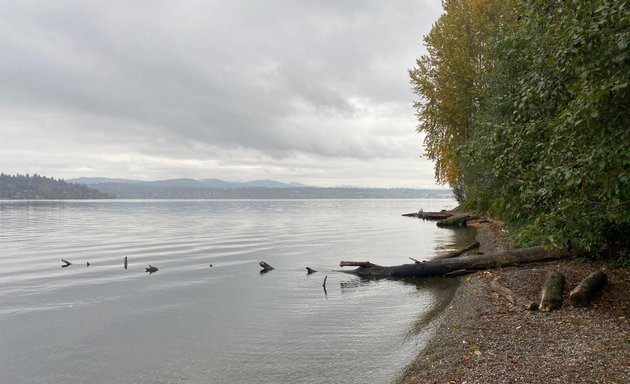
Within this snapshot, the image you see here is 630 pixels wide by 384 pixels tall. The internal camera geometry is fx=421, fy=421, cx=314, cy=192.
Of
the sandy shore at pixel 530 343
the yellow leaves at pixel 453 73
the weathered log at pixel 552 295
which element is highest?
the yellow leaves at pixel 453 73

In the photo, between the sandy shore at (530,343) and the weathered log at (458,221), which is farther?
the weathered log at (458,221)

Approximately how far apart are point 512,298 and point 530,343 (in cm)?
473

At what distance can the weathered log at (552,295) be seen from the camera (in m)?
12.9

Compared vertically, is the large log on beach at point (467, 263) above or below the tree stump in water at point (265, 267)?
above

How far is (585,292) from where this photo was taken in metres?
12.8

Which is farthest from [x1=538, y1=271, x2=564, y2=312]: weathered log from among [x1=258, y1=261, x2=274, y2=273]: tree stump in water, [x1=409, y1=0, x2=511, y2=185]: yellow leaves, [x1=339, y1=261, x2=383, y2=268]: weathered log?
[x1=409, y1=0, x2=511, y2=185]: yellow leaves

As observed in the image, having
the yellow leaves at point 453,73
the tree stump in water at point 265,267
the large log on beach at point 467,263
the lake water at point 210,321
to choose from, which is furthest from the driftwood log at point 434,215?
the large log on beach at point 467,263

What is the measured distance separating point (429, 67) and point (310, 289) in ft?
113

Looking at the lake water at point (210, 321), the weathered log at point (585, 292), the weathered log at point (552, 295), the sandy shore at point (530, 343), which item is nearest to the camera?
the sandy shore at point (530, 343)

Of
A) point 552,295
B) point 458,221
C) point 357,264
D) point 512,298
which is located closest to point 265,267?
point 357,264

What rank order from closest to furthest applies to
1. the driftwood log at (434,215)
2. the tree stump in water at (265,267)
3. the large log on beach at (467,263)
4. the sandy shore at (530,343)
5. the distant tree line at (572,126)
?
the distant tree line at (572,126), the sandy shore at (530,343), the large log on beach at (467,263), the tree stump in water at (265,267), the driftwood log at (434,215)

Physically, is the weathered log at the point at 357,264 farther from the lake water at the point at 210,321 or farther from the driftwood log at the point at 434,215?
the driftwood log at the point at 434,215

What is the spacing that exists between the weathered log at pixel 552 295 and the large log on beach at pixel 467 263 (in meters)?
6.34

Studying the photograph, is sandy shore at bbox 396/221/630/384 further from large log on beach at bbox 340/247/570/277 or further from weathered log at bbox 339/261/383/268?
weathered log at bbox 339/261/383/268
